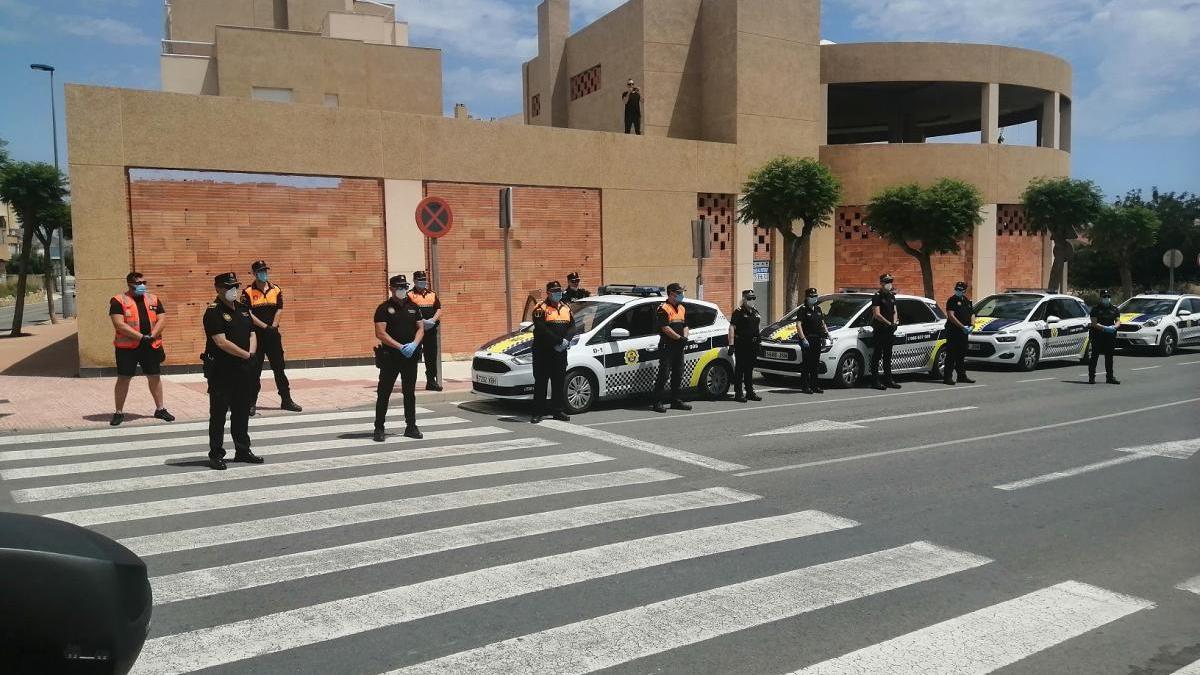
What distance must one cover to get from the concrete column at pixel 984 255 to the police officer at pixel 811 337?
16115mm

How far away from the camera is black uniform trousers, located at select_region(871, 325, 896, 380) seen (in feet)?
51.4

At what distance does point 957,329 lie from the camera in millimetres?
16188

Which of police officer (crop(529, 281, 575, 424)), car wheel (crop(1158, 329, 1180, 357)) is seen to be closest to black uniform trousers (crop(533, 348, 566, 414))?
police officer (crop(529, 281, 575, 424))

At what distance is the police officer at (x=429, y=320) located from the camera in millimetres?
13312

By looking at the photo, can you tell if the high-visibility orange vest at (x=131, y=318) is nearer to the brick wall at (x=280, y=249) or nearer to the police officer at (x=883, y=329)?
the brick wall at (x=280, y=249)

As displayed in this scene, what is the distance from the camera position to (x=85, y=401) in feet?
43.1

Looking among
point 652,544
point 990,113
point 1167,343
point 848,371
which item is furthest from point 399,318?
point 990,113

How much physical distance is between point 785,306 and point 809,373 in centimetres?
1002

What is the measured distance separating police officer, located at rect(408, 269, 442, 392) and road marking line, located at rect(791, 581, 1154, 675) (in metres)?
9.20

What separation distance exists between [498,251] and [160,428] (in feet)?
31.5

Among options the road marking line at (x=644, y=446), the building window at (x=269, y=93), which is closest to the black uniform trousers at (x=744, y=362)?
the road marking line at (x=644, y=446)

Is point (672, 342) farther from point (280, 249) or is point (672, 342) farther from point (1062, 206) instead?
point (1062, 206)

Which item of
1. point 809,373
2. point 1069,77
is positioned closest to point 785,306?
point 809,373

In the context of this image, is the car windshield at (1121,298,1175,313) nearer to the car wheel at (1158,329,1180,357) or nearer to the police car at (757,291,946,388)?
the car wheel at (1158,329,1180,357)
